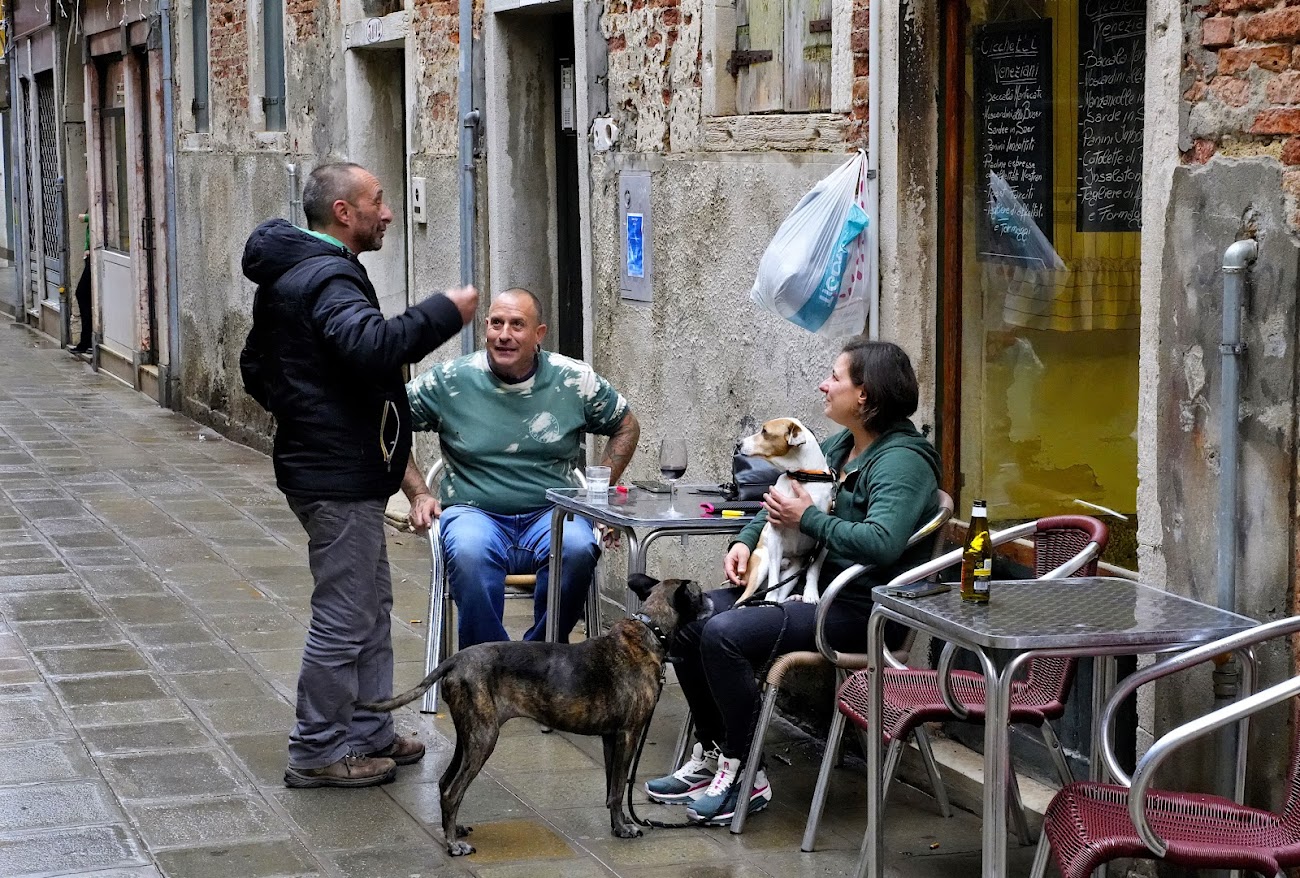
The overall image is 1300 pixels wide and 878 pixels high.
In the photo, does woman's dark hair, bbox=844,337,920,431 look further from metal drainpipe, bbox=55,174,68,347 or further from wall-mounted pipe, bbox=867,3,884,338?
metal drainpipe, bbox=55,174,68,347

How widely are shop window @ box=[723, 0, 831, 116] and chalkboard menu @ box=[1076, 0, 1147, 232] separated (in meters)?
1.36

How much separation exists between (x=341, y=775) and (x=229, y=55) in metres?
9.36

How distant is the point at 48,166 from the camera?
74.1ft

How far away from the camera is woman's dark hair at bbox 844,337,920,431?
5.14 meters

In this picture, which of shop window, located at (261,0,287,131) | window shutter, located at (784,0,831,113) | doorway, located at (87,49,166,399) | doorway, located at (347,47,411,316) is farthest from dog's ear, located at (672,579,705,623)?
doorway, located at (87,49,166,399)

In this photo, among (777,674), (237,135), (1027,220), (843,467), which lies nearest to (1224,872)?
(777,674)

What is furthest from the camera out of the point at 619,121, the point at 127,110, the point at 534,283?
Answer: the point at 127,110

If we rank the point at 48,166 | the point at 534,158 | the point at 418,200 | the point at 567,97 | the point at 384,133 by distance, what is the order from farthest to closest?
the point at 48,166 → the point at 384,133 → the point at 418,200 → the point at 534,158 → the point at 567,97

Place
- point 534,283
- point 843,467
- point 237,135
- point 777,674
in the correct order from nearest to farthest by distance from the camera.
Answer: point 777,674, point 843,467, point 534,283, point 237,135

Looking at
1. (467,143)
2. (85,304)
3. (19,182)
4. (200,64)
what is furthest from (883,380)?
(19,182)

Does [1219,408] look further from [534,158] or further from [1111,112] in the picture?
[534,158]

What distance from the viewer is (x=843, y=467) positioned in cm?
544

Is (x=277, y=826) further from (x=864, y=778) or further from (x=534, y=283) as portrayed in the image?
(x=534, y=283)

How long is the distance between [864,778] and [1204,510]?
170 cm
